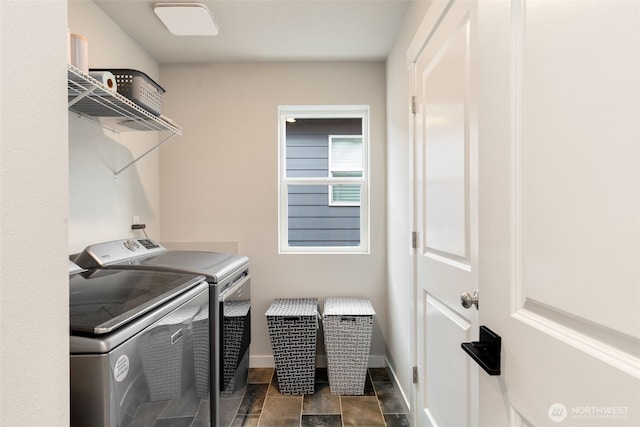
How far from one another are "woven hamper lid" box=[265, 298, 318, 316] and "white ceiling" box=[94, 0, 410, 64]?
1.95 m

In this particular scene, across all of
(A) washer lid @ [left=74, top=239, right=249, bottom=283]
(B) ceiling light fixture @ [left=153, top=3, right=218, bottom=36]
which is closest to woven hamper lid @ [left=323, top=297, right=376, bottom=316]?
(A) washer lid @ [left=74, top=239, right=249, bottom=283]

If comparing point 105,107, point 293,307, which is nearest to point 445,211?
point 293,307

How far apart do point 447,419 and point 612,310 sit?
1094 mm

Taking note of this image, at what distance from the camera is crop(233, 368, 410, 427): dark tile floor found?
6.70 feet

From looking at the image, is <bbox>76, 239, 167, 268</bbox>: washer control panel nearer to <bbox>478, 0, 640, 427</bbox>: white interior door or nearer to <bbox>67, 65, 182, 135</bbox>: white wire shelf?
<bbox>67, 65, 182, 135</bbox>: white wire shelf

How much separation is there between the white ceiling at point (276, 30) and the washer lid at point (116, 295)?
1.59 metres

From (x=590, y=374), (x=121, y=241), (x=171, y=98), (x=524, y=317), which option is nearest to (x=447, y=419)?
(x=524, y=317)

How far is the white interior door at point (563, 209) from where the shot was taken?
404 millimetres

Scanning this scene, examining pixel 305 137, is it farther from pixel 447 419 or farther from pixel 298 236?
pixel 447 419

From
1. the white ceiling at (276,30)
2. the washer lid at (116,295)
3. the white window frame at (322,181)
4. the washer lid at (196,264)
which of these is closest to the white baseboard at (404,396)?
the white window frame at (322,181)

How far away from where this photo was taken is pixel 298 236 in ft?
9.59

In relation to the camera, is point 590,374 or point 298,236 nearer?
point 590,374
